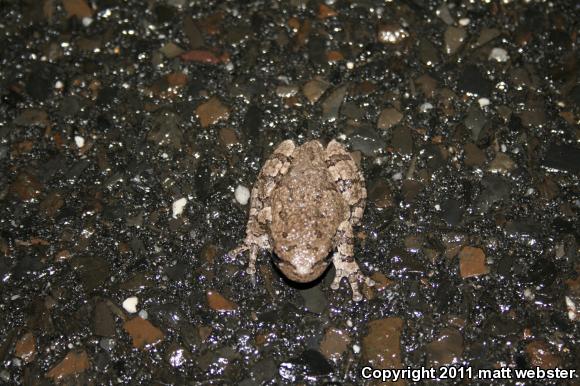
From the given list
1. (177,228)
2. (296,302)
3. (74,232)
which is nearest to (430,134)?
(296,302)

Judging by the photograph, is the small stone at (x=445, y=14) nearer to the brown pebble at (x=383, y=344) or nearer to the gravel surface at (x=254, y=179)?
the gravel surface at (x=254, y=179)

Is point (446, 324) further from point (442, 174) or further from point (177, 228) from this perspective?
point (177, 228)

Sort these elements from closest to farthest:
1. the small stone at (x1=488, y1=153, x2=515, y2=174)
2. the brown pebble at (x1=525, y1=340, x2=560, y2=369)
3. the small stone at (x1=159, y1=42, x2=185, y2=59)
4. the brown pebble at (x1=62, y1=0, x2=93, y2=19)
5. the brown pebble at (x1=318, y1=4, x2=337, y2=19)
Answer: the brown pebble at (x1=525, y1=340, x2=560, y2=369) < the small stone at (x1=488, y1=153, x2=515, y2=174) < the small stone at (x1=159, y1=42, x2=185, y2=59) < the brown pebble at (x1=318, y1=4, x2=337, y2=19) < the brown pebble at (x1=62, y1=0, x2=93, y2=19)

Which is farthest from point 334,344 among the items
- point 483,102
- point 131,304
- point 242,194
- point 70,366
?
point 483,102

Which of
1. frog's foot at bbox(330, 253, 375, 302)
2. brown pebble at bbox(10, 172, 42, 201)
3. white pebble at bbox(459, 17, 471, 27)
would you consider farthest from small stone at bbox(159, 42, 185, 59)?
white pebble at bbox(459, 17, 471, 27)

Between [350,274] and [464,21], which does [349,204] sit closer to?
[350,274]

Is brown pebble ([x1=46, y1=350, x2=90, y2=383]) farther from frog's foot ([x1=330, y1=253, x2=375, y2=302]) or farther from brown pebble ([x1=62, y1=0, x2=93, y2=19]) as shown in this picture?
brown pebble ([x1=62, y1=0, x2=93, y2=19])
